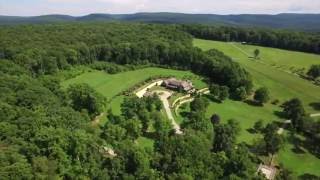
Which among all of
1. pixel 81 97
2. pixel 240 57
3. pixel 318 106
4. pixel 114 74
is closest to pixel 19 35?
pixel 114 74

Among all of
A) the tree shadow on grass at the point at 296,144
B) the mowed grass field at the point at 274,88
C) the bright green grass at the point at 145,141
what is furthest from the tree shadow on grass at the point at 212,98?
the bright green grass at the point at 145,141

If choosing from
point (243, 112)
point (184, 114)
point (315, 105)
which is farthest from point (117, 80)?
point (315, 105)

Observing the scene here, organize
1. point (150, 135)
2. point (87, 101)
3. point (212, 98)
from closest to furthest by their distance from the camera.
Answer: point (150, 135) < point (87, 101) < point (212, 98)

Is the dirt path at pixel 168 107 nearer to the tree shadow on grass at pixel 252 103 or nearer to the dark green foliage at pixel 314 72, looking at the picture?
the tree shadow on grass at pixel 252 103

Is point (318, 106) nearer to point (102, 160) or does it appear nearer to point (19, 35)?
point (102, 160)

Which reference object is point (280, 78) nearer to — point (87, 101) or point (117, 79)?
point (117, 79)

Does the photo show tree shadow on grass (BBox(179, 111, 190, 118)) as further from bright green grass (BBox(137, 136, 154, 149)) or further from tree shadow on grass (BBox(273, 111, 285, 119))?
tree shadow on grass (BBox(273, 111, 285, 119))

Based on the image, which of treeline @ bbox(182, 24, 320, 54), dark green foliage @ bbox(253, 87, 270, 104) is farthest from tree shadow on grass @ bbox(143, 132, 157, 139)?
treeline @ bbox(182, 24, 320, 54)
